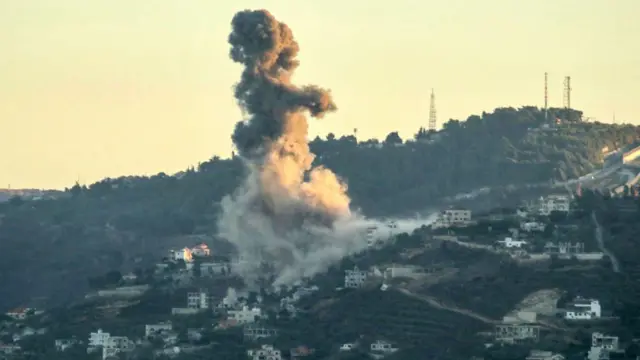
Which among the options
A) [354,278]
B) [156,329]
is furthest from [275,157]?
[156,329]

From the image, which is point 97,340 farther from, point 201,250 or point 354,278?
point 201,250

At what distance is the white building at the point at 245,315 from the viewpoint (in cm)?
13888

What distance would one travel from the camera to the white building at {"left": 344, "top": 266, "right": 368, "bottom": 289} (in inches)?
5527

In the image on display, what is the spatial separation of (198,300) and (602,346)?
974 inches

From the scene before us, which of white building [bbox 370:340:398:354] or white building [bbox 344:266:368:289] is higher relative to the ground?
white building [bbox 344:266:368:289]

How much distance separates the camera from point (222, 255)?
15975cm

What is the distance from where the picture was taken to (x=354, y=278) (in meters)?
141

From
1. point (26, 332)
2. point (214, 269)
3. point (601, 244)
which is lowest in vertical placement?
point (26, 332)

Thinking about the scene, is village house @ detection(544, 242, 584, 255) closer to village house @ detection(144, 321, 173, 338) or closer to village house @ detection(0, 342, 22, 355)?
village house @ detection(144, 321, 173, 338)

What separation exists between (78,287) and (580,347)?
45.8 metres

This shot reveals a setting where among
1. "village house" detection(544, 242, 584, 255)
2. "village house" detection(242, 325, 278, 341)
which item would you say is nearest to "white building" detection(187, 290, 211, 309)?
"village house" detection(242, 325, 278, 341)

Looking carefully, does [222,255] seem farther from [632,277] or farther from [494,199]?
[632,277]

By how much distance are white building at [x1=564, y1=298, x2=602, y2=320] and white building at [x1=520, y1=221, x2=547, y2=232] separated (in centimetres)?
1450

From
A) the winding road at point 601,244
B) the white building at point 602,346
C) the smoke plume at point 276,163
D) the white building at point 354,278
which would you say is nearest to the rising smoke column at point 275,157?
the smoke plume at point 276,163
